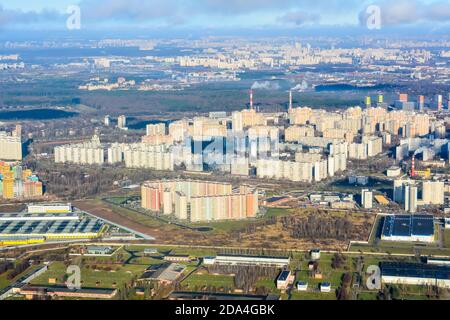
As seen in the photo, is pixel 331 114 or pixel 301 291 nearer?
pixel 301 291

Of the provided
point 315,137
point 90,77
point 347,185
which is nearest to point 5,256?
point 347,185

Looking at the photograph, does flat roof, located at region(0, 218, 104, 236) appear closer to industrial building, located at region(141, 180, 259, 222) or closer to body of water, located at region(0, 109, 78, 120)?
industrial building, located at region(141, 180, 259, 222)

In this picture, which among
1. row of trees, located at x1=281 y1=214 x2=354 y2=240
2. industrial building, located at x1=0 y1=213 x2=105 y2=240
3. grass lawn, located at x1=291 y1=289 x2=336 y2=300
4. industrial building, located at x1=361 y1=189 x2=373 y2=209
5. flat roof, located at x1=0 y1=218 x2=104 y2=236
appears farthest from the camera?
industrial building, located at x1=361 y1=189 x2=373 y2=209

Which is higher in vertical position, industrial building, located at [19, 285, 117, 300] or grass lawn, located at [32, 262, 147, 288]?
industrial building, located at [19, 285, 117, 300]

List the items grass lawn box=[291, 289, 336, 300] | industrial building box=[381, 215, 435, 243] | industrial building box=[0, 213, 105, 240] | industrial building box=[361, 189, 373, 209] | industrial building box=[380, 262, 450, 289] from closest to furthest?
1. grass lawn box=[291, 289, 336, 300]
2. industrial building box=[380, 262, 450, 289]
3. industrial building box=[381, 215, 435, 243]
4. industrial building box=[0, 213, 105, 240]
5. industrial building box=[361, 189, 373, 209]

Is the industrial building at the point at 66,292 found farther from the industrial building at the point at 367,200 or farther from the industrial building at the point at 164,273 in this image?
the industrial building at the point at 367,200

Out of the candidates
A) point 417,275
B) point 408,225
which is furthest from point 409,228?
point 417,275

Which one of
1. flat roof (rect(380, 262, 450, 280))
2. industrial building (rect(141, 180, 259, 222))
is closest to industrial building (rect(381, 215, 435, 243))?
flat roof (rect(380, 262, 450, 280))
